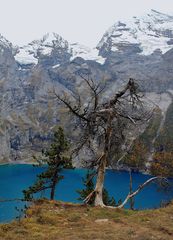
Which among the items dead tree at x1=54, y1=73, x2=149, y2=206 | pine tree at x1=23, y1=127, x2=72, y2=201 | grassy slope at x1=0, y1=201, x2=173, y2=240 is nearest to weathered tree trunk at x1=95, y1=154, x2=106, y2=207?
dead tree at x1=54, y1=73, x2=149, y2=206

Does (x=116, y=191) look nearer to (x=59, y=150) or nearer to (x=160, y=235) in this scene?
(x=59, y=150)

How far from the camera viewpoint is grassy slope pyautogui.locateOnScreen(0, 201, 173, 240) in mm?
14609

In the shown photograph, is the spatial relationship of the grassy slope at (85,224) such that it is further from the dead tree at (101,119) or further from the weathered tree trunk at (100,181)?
the dead tree at (101,119)

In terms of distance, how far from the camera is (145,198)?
130625 millimetres

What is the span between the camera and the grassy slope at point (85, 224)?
14609 millimetres

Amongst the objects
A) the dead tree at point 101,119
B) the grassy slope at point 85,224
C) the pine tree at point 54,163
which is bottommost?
the pine tree at point 54,163

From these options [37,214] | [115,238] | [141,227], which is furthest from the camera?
[37,214]

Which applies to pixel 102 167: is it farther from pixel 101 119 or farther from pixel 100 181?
pixel 101 119

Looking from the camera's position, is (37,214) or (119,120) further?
(119,120)

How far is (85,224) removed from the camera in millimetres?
16984

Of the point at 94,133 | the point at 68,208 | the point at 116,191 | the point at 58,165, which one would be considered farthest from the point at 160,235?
the point at 116,191

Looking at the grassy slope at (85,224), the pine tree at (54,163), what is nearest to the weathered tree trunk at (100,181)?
the grassy slope at (85,224)

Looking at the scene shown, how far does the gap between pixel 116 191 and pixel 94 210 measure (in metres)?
129

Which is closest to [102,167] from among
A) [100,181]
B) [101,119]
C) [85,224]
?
[100,181]
